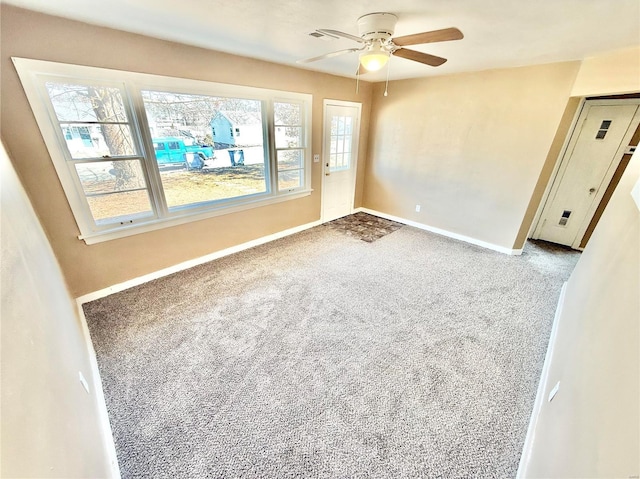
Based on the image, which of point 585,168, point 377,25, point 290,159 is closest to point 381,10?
point 377,25

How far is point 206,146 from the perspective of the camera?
3.17m

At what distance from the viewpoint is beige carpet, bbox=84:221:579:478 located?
4.66 feet

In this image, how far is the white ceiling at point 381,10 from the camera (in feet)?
5.29

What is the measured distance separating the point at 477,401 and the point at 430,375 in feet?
1.01

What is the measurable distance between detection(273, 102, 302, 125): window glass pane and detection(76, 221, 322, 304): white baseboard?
162 centimetres

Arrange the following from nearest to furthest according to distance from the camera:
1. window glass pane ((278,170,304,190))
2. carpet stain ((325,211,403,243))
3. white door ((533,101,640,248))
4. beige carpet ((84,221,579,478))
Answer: beige carpet ((84,221,579,478)), white door ((533,101,640,248)), window glass pane ((278,170,304,190)), carpet stain ((325,211,403,243))

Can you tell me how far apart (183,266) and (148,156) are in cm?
131

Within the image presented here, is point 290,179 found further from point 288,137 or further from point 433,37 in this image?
point 433,37

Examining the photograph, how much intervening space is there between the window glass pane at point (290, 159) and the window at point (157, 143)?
Result: 0.05ft

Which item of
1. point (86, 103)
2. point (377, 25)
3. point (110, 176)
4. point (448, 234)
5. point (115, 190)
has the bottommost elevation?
point (448, 234)

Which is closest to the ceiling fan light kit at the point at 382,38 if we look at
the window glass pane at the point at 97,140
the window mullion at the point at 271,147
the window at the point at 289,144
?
the window mullion at the point at 271,147

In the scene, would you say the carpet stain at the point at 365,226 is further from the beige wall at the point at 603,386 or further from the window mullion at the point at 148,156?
the beige wall at the point at 603,386

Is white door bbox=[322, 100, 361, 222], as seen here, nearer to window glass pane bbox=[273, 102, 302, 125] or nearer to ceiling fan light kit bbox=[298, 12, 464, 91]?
window glass pane bbox=[273, 102, 302, 125]

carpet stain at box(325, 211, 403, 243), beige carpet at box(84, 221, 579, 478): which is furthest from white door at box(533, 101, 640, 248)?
carpet stain at box(325, 211, 403, 243)
